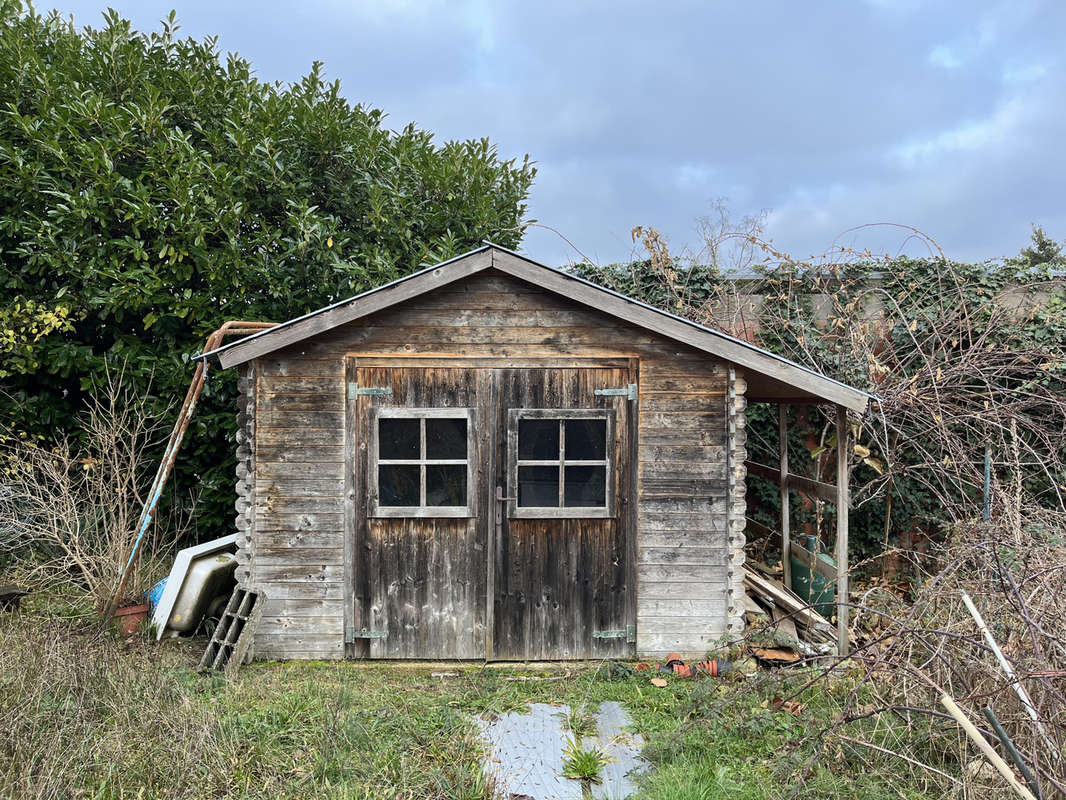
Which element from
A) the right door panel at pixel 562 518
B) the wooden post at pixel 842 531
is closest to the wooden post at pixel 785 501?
the wooden post at pixel 842 531

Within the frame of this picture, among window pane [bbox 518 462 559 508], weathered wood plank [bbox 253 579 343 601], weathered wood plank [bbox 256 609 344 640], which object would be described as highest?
window pane [bbox 518 462 559 508]

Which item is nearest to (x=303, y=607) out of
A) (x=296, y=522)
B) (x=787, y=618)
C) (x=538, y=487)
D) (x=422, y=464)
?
(x=296, y=522)

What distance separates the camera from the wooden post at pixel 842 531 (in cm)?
578

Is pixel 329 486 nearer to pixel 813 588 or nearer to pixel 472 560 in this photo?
pixel 472 560

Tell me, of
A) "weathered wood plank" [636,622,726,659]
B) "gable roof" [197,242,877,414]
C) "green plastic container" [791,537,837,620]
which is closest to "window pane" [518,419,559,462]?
"gable roof" [197,242,877,414]

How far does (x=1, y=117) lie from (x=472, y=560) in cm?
784

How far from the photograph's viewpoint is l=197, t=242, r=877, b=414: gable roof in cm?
559

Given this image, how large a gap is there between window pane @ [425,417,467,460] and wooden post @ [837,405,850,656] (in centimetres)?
323

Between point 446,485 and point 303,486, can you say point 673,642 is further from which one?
point 303,486

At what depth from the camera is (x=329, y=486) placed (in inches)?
232

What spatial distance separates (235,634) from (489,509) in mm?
2310

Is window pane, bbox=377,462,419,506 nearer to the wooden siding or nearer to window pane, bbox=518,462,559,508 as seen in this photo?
the wooden siding

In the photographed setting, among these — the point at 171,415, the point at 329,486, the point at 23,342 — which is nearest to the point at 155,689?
the point at 329,486

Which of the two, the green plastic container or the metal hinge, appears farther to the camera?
the green plastic container
